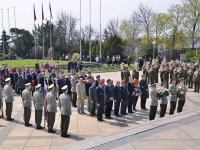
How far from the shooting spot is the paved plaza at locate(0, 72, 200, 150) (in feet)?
34.8

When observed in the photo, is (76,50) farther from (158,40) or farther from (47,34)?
(158,40)

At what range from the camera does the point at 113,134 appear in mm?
11672

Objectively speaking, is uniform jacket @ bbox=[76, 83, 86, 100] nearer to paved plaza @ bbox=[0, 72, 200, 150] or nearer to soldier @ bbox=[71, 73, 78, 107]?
paved plaza @ bbox=[0, 72, 200, 150]

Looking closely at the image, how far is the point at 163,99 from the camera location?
54.6ft

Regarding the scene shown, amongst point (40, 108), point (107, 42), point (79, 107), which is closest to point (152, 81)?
point (79, 107)

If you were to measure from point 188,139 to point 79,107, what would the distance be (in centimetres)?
798

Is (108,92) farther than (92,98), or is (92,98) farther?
(92,98)

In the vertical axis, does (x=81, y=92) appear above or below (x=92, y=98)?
above

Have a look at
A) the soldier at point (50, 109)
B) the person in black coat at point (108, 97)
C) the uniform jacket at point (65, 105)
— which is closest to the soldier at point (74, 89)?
the person in black coat at point (108, 97)

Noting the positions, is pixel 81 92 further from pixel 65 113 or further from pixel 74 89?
pixel 65 113

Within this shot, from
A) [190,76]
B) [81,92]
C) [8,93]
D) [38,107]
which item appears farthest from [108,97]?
[190,76]

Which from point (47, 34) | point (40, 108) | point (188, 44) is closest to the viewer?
point (40, 108)

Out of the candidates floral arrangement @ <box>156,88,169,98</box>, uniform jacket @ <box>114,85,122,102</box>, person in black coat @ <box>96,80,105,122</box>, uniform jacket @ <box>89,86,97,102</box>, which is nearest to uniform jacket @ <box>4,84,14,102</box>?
uniform jacket @ <box>89,86,97,102</box>

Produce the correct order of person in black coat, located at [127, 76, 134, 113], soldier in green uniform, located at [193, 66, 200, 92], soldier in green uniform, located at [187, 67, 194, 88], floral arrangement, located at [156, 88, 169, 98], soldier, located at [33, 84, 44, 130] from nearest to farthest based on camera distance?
soldier, located at [33, 84, 44, 130] → floral arrangement, located at [156, 88, 169, 98] → person in black coat, located at [127, 76, 134, 113] → soldier in green uniform, located at [193, 66, 200, 92] → soldier in green uniform, located at [187, 67, 194, 88]
